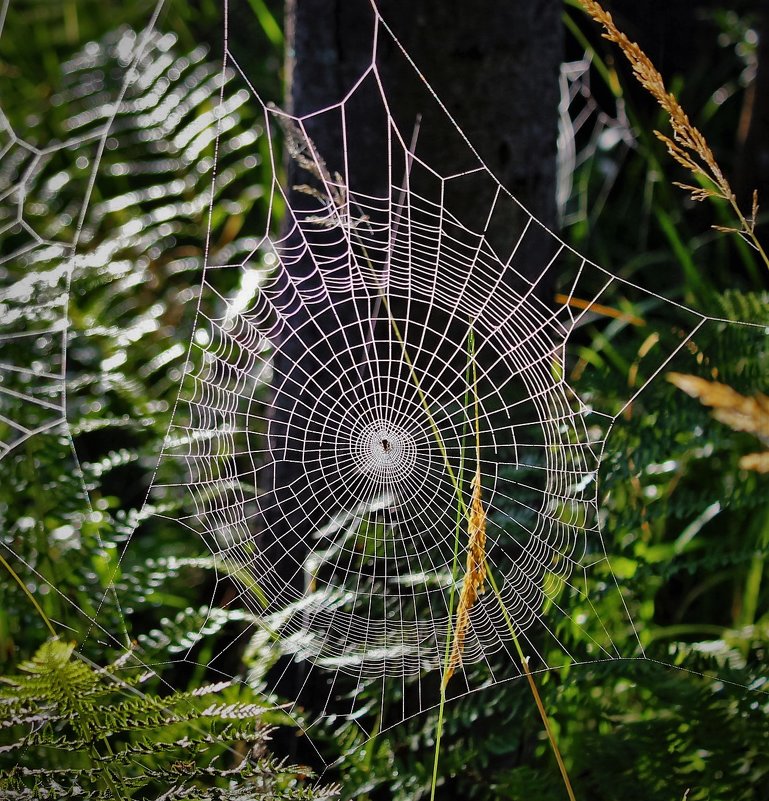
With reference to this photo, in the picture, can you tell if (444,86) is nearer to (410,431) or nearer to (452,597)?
(410,431)

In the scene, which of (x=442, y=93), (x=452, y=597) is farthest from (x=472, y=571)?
(x=442, y=93)

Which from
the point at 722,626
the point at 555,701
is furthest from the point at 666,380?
the point at 722,626

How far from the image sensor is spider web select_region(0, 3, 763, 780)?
38.6 inches

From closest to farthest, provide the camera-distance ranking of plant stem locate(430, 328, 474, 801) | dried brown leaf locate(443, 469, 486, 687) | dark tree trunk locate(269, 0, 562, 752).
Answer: dried brown leaf locate(443, 469, 486, 687)
plant stem locate(430, 328, 474, 801)
dark tree trunk locate(269, 0, 562, 752)

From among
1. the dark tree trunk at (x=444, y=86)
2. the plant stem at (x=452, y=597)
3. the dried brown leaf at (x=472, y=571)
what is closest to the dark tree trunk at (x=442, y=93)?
the dark tree trunk at (x=444, y=86)

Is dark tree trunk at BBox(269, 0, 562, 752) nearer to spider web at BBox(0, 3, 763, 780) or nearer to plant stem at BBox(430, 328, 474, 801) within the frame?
spider web at BBox(0, 3, 763, 780)

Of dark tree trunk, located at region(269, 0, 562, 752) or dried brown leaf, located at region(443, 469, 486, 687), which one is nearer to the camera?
dried brown leaf, located at region(443, 469, 486, 687)

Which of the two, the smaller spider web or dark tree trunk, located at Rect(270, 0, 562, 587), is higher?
dark tree trunk, located at Rect(270, 0, 562, 587)

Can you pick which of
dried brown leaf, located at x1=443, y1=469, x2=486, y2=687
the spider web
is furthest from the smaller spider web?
dried brown leaf, located at x1=443, y1=469, x2=486, y2=687

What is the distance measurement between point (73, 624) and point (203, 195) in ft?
3.45

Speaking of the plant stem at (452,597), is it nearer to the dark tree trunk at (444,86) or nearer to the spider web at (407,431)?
the spider web at (407,431)

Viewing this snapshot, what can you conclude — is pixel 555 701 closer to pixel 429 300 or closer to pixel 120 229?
pixel 429 300

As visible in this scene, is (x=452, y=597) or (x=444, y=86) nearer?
(x=452, y=597)

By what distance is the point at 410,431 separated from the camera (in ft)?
3.68
